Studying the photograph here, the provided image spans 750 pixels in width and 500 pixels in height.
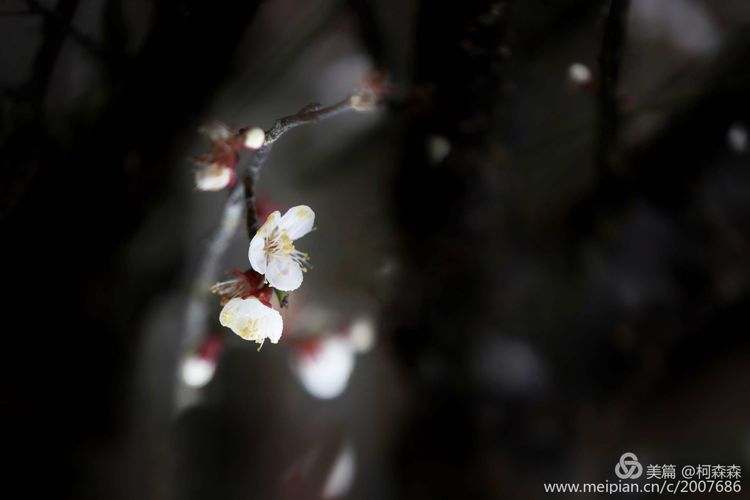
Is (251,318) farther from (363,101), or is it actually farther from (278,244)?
(363,101)

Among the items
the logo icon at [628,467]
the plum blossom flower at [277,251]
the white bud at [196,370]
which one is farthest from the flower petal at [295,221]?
the logo icon at [628,467]

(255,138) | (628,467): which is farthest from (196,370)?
(628,467)

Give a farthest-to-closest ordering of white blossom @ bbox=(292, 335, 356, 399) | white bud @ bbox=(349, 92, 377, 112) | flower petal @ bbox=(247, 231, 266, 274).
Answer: white blossom @ bbox=(292, 335, 356, 399)
white bud @ bbox=(349, 92, 377, 112)
flower petal @ bbox=(247, 231, 266, 274)

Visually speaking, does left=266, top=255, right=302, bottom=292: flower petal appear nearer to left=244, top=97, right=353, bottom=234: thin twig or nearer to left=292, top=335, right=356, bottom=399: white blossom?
left=244, top=97, right=353, bottom=234: thin twig

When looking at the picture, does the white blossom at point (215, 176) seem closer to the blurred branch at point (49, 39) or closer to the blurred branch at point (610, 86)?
the blurred branch at point (49, 39)

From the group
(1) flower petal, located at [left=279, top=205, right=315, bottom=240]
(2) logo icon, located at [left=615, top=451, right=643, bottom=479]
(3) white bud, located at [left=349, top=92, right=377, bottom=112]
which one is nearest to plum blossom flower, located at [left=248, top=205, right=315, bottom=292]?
(1) flower petal, located at [left=279, top=205, right=315, bottom=240]

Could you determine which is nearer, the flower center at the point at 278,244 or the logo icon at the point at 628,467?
the flower center at the point at 278,244

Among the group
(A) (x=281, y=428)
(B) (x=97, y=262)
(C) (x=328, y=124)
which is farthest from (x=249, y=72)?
(A) (x=281, y=428)

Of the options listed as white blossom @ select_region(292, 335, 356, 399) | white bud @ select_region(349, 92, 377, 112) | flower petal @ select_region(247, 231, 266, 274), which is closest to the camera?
flower petal @ select_region(247, 231, 266, 274)
